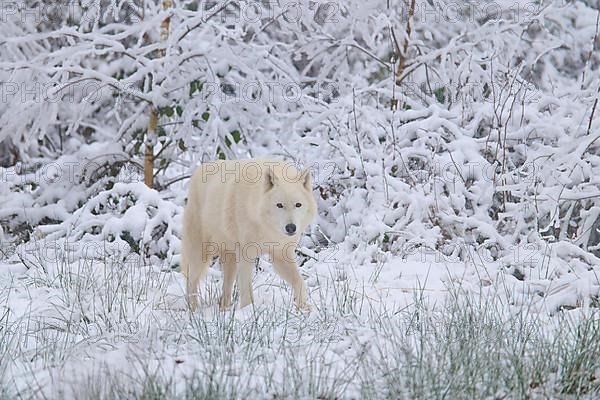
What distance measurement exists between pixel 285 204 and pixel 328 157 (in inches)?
128

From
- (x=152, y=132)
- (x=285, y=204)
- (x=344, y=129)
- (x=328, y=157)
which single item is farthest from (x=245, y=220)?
(x=152, y=132)

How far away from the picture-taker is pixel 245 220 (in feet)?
17.5

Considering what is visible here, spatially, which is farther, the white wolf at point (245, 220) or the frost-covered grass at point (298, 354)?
the white wolf at point (245, 220)

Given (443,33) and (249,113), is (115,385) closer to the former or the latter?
(249,113)

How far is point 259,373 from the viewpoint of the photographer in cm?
346

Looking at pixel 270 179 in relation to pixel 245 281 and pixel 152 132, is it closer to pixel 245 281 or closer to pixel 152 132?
pixel 245 281

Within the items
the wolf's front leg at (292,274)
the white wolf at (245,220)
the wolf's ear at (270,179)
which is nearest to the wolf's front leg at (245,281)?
the white wolf at (245,220)

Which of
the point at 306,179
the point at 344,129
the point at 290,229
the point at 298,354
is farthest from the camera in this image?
the point at 344,129

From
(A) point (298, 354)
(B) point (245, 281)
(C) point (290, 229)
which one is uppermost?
(C) point (290, 229)

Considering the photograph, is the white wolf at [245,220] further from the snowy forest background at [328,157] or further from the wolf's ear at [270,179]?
the snowy forest background at [328,157]

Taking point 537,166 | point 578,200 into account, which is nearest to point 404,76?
point 537,166

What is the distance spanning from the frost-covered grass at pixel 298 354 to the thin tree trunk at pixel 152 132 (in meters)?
3.78

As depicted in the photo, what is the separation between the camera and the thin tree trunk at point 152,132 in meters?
8.40

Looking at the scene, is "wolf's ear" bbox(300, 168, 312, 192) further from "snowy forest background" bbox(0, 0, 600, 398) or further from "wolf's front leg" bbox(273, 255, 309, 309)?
"snowy forest background" bbox(0, 0, 600, 398)
